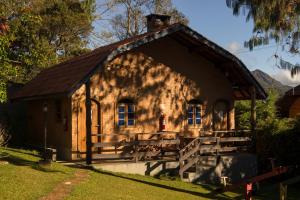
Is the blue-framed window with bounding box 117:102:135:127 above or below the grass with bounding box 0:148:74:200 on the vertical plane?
above

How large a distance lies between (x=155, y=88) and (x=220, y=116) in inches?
176

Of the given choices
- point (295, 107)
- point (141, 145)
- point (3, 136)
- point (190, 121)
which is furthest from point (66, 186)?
point (295, 107)

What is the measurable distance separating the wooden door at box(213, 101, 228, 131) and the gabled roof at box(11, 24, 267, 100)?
129cm

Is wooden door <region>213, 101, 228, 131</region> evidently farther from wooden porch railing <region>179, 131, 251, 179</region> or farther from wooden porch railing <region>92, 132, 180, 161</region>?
wooden porch railing <region>92, 132, 180, 161</region>

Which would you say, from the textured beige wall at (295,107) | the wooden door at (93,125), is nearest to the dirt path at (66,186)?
the wooden door at (93,125)

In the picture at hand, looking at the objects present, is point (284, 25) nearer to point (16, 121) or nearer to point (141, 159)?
point (141, 159)

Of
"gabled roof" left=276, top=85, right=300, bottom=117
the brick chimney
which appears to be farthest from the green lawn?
"gabled roof" left=276, top=85, right=300, bottom=117

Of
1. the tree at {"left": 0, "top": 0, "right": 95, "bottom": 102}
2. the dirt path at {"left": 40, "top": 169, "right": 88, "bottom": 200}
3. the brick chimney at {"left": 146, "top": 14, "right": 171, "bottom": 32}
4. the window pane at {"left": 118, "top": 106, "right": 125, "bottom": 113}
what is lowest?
the dirt path at {"left": 40, "top": 169, "right": 88, "bottom": 200}

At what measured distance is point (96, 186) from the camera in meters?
14.2

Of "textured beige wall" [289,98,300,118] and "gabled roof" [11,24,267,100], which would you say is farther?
"textured beige wall" [289,98,300,118]

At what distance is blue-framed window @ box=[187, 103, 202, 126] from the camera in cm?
2375

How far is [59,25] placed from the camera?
3975 centimetres

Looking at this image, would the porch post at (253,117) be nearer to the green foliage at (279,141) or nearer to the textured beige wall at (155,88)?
the green foliage at (279,141)

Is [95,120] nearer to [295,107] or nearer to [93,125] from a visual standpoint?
[93,125]
